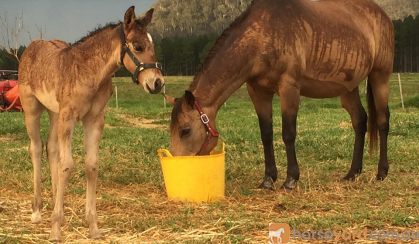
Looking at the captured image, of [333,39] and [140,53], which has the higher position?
[333,39]

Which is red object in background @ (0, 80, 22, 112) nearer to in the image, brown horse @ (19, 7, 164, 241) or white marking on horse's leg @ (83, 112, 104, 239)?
brown horse @ (19, 7, 164, 241)

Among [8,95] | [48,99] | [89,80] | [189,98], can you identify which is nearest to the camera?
[89,80]

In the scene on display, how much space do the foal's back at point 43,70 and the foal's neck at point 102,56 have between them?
0.27m

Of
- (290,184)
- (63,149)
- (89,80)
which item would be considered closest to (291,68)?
(290,184)

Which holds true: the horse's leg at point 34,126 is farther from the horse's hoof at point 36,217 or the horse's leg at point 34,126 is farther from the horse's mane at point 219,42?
the horse's mane at point 219,42

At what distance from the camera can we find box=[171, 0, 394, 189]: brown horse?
6.96 m

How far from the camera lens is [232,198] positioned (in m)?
6.74

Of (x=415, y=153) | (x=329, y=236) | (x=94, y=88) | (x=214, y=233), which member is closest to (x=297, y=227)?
(x=329, y=236)

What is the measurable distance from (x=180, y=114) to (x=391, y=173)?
3433 mm

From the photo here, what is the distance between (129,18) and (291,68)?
9.20 feet

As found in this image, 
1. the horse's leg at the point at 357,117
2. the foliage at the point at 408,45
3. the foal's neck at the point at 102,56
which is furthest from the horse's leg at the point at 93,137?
the foliage at the point at 408,45

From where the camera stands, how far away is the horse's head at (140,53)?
4.88 m

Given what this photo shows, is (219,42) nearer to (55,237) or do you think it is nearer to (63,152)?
(63,152)

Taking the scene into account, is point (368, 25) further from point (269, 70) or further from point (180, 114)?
point (180, 114)
